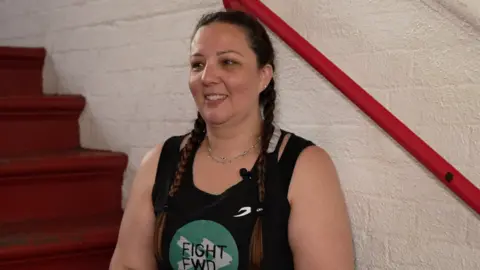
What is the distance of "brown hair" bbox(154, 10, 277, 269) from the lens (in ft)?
4.37

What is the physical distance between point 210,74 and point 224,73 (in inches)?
1.3

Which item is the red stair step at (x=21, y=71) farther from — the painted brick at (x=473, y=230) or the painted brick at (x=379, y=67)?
the painted brick at (x=473, y=230)

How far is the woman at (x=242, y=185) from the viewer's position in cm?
133

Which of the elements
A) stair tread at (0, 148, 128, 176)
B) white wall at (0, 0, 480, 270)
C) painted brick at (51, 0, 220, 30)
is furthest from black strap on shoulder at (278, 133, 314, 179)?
stair tread at (0, 148, 128, 176)

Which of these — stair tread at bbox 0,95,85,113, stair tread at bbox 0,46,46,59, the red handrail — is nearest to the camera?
the red handrail

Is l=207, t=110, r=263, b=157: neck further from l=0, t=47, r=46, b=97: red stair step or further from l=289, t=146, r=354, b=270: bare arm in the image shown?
l=0, t=47, r=46, b=97: red stair step

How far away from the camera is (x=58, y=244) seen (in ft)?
5.37

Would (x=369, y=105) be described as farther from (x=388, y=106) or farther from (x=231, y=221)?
(x=231, y=221)

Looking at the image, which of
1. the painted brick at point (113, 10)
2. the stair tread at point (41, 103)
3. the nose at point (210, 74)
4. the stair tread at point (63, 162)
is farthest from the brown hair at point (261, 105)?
the stair tread at point (41, 103)

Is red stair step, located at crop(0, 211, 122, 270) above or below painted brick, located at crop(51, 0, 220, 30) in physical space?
below

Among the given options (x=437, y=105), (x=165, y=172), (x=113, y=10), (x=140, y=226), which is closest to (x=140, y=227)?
(x=140, y=226)

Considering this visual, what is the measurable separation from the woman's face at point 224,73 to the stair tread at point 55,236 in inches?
22.4

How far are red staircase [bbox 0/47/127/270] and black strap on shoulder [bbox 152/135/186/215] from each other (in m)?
0.34

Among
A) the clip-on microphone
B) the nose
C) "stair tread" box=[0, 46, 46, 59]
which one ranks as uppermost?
the nose
